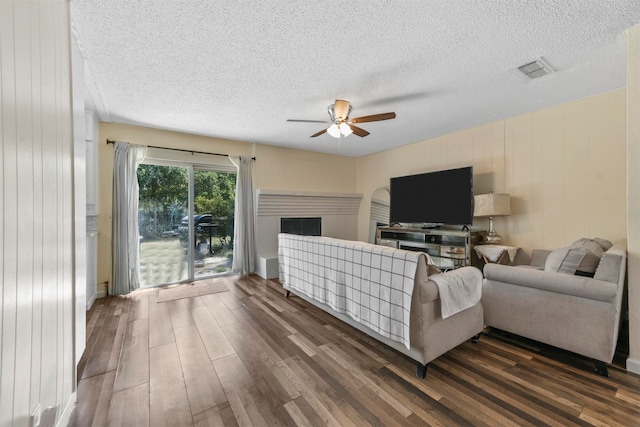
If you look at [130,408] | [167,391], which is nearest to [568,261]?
[167,391]

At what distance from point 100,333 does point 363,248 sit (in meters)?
2.61

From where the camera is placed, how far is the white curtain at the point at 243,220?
443 centimetres

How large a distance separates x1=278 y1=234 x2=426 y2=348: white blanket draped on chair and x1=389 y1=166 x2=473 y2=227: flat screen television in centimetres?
215

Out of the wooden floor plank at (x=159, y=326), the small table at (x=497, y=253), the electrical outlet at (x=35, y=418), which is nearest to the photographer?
the electrical outlet at (x=35, y=418)

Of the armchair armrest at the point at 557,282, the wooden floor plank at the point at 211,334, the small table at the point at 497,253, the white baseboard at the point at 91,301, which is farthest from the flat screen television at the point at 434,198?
the white baseboard at the point at 91,301

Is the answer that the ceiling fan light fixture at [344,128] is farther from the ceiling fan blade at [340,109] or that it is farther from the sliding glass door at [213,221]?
the sliding glass door at [213,221]

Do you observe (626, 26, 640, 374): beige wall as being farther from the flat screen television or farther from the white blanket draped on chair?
the flat screen television

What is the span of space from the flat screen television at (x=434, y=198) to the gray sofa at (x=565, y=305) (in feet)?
5.03

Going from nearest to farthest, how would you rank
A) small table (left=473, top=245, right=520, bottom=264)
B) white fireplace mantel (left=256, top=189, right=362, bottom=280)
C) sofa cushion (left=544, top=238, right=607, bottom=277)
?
sofa cushion (left=544, top=238, right=607, bottom=277), small table (left=473, top=245, right=520, bottom=264), white fireplace mantel (left=256, top=189, right=362, bottom=280)

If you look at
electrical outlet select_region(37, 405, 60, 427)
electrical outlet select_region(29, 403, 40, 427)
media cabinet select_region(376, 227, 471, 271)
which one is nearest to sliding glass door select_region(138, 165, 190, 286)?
electrical outlet select_region(37, 405, 60, 427)

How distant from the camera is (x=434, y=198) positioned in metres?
4.02

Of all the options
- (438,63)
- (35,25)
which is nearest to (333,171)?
(438,63)

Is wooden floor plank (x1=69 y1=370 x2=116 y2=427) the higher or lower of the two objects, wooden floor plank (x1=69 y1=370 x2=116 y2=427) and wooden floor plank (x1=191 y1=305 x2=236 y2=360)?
the lower

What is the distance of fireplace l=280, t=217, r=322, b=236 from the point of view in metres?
4.96
